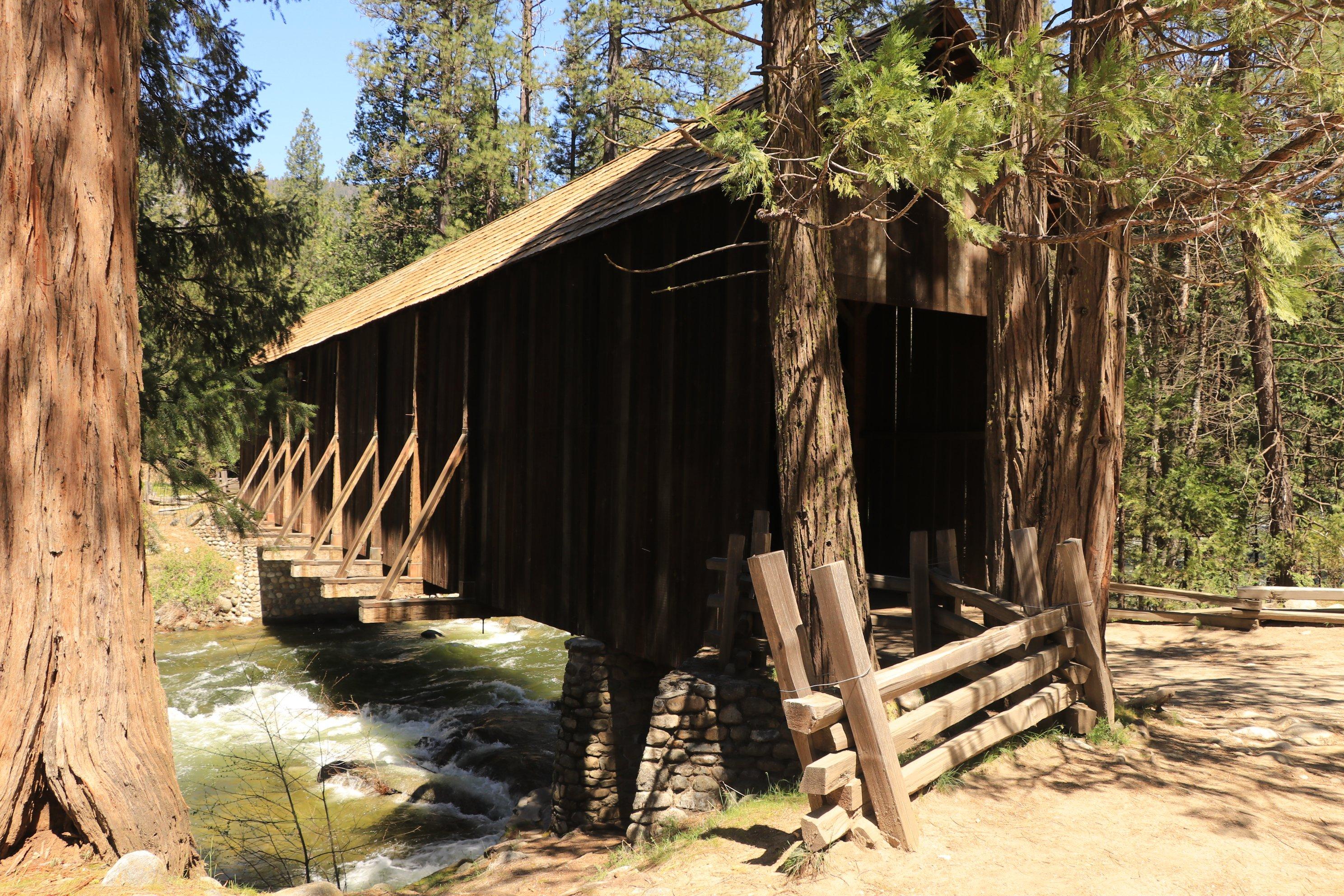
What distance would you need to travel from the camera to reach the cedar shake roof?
273 inches

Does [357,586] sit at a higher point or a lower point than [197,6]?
lower

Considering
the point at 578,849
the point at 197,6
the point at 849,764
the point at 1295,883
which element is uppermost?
the point at 197,6

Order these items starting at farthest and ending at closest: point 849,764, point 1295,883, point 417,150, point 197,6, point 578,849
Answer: point 417,150 → point 197,6 → point 578,849 → point 849,764 → point 1295,883

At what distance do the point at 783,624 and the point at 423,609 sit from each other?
6984 mm

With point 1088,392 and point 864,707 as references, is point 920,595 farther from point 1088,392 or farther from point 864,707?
point 864,707

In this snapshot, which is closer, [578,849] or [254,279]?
[578,849]

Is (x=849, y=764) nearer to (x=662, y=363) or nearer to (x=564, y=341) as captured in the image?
(x=662, y=363)

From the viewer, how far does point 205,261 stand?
8562 mm

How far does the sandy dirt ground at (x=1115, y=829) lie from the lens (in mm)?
3721

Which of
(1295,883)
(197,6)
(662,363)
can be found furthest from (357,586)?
(1295,883)

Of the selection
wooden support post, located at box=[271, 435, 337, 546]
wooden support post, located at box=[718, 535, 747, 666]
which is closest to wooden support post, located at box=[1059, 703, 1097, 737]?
wooden support post, located at box=[718, 535, 747, 666]

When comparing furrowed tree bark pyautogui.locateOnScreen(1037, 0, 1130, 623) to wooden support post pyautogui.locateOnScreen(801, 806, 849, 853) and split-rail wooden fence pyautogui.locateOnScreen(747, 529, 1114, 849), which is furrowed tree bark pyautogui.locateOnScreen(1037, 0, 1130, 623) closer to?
split-rail wooden fence pyautogui.locateOnScreen(747, 529, 1114, 849)

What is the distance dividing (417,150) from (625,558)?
21.6 m

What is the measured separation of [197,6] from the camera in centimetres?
838
